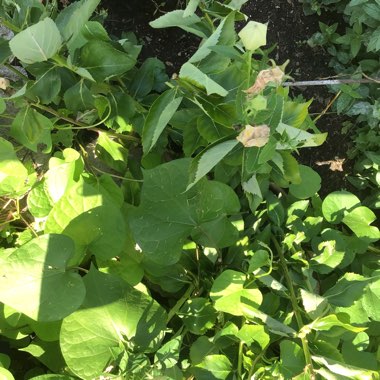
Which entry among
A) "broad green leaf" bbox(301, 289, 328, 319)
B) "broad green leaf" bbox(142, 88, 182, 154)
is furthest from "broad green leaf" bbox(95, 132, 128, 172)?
"broad green leaf" bbox(301, 289, 328, 319)

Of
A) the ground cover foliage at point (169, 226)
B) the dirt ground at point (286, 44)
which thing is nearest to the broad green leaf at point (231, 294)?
the ground cover foliage at point (169, 226)

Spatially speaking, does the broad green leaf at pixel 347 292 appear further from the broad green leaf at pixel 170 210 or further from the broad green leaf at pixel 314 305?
the broad green leaf at pixel 170 210

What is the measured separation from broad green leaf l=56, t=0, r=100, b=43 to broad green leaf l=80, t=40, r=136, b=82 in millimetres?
60

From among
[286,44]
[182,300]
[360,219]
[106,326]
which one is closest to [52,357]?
[106,326]

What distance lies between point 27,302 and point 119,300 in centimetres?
19

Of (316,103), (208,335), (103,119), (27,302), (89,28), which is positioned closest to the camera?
(27,302)

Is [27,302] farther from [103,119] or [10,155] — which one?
[103,119]

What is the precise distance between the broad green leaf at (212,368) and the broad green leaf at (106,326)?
0.41 ft

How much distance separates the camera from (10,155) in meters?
1.09

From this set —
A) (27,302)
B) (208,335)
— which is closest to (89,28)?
(27,302)

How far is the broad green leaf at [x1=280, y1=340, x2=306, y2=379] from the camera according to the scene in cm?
100

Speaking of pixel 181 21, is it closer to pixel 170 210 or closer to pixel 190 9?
pixel 190 9

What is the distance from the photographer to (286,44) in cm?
170

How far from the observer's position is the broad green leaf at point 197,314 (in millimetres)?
1190
